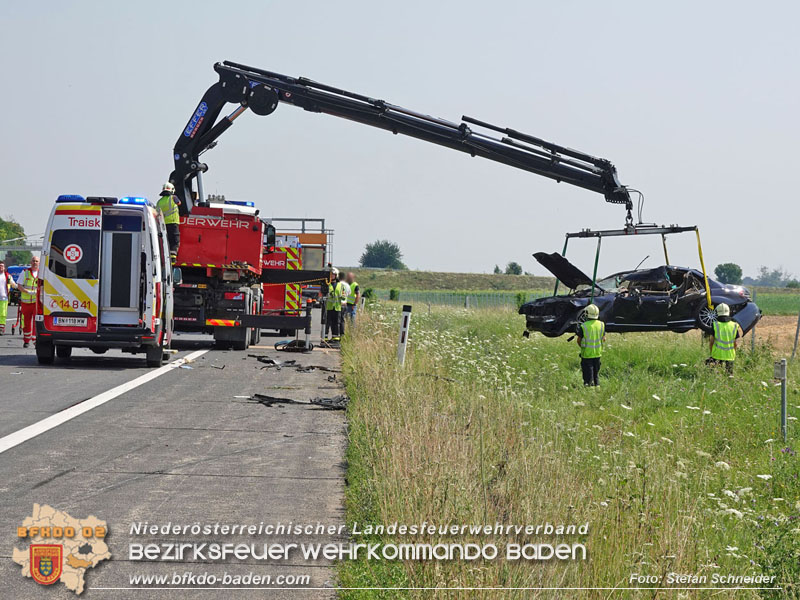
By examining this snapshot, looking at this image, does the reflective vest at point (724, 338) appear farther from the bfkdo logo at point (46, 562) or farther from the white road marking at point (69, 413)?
the bfkdo logo at point (46, 562)

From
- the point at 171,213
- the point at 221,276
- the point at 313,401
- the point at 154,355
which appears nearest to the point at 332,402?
the point at 313,401

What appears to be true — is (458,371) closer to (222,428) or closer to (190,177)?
(222,428)

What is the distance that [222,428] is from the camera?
32.3 ft

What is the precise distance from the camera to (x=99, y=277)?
15477mm

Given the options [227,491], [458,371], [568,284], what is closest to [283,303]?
[568,284]

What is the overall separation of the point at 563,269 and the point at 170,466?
1191cm

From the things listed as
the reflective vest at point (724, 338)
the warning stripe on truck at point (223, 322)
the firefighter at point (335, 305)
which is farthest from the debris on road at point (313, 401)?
the firefighter at point (335, 305)

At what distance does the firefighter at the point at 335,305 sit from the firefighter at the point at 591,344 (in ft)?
29.6

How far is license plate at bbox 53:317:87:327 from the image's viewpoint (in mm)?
15367

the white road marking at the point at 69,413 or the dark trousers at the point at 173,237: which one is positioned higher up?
the dark trousers at the point at 173,237

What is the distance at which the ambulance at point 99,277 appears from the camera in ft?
50.5

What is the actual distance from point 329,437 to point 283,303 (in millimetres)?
17090

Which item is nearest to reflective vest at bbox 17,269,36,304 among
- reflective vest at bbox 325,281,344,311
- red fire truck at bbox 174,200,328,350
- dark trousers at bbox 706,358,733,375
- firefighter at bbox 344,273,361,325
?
red fire truck at bbox 174,200,328,350

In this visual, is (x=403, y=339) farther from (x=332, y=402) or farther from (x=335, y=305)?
(x=335, y=305)
